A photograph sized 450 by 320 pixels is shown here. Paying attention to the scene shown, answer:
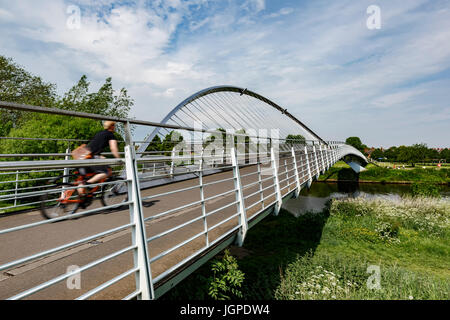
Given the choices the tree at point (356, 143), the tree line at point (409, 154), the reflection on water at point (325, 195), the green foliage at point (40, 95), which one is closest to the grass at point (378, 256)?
the reflection on water at point (325, 195)

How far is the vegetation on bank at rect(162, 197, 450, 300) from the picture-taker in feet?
22.8

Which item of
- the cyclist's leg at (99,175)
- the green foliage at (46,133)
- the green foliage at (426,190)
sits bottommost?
the green foliage at (426,190)

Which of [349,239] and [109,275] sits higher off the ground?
[109,275]

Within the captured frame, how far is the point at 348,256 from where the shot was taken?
10.5 metres

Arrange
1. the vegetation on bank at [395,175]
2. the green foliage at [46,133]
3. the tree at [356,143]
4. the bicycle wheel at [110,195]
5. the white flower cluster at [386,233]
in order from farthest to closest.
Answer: the tree at [356,143], the vegetation on bank at [395,175], the green foliage at [46,133], the white flower cluster at [386,233], the bicycle wheel at [110,195]

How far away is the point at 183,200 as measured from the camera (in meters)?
6.35

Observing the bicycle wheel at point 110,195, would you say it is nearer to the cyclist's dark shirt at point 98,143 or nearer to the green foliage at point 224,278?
the cyclist's dark shirt at point 98,143

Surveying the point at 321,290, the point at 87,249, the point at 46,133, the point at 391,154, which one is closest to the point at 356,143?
the point at 391,154

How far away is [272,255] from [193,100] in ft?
33.2

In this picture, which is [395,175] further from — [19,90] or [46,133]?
[19,90]

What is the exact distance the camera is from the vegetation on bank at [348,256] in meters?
6.94

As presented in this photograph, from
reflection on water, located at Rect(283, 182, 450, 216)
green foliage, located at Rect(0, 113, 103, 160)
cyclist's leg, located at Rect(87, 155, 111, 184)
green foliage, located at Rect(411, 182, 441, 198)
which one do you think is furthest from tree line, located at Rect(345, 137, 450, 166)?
cyclist's leg, located at Rect(87, 155, 111, 184)
